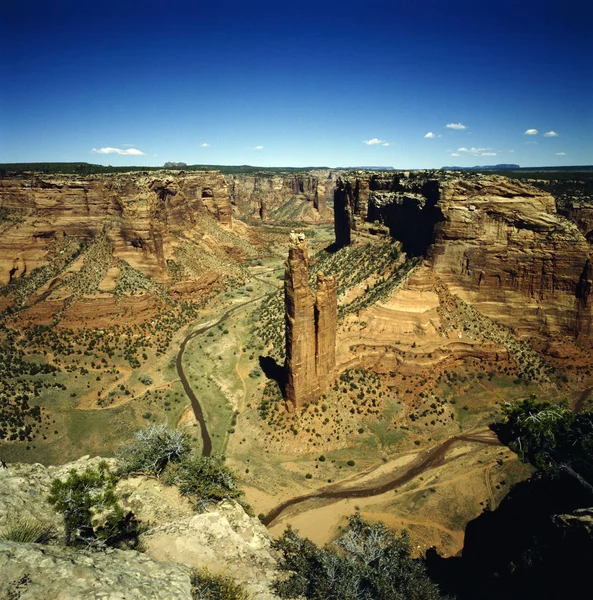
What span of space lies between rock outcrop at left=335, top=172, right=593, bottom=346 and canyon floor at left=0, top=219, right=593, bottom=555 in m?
3.09

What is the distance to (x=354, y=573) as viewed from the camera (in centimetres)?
1709

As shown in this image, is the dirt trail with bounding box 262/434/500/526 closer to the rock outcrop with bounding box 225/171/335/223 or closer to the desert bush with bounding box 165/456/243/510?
the desert bush with bounding box 165/456/243/510

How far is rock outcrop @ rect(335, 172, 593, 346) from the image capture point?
4603 cm

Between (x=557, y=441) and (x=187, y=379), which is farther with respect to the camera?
(x=187, y=379)

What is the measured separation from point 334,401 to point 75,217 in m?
56.7

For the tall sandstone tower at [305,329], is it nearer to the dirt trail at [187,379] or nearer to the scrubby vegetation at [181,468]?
the dirt trail at [187,379]

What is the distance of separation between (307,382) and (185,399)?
16.9m

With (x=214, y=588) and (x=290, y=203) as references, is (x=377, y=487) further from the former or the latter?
(x=290, y=203)

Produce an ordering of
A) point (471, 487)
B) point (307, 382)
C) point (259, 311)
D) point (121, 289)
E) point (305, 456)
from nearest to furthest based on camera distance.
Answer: point (471, 487)
point (305, 456)
point (307, 382)
point (121, 289)
point (259, 311)

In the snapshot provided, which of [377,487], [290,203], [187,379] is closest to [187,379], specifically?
[187,379]

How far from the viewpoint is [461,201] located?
47.7m

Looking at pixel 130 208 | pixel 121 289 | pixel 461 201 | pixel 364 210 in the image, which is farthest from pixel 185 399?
pixel 364 210

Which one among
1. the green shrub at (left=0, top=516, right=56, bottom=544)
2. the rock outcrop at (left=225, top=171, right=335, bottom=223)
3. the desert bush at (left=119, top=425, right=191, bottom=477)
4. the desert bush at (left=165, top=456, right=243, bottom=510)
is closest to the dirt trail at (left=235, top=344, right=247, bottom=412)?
the desert bush at (left=119, top=425, right=191, bottom=477)

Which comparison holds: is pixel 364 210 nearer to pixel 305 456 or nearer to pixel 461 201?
pixel 461 201
